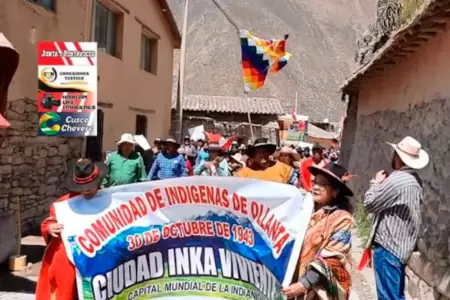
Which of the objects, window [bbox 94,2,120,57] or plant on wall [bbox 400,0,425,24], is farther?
window [bbox 94,2,120,57]

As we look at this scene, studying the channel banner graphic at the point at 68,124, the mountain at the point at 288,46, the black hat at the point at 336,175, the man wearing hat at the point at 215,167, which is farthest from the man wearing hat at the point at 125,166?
the mountain at the point at 288,46

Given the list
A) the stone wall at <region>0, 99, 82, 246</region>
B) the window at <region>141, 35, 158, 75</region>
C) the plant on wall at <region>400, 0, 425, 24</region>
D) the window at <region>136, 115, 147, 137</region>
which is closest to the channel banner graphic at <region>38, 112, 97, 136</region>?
the stone wall at <region>0, 99, 82, 246</region>

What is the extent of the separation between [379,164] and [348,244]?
8625 mm

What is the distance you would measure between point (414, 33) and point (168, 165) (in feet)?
13.4

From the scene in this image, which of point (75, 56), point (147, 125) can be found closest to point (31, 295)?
point (75, 56)

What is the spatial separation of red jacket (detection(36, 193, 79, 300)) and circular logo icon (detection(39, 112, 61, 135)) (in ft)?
14.2

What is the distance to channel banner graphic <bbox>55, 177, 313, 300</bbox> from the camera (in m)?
4.18

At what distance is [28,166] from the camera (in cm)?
1039

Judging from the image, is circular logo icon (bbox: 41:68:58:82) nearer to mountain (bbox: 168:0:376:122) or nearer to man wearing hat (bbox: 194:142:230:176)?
man wearing hat (bbox: 194:142:230:176)

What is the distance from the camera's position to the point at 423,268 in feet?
22.6

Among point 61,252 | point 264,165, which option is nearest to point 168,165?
point 264,165

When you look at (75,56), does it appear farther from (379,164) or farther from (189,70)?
(189,70)

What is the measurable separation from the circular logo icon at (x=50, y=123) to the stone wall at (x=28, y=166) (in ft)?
2.32

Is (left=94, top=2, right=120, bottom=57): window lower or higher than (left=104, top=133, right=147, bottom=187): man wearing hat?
higher
